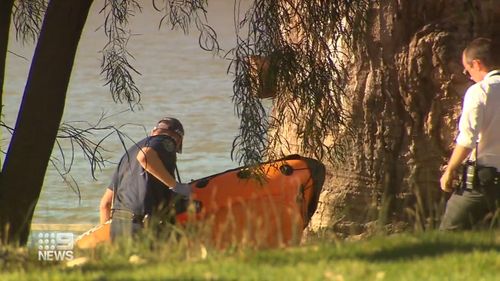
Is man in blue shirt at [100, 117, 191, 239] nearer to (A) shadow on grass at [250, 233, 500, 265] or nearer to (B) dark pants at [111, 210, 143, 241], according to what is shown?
(B) dark pants at [111, 210, 143, 241]

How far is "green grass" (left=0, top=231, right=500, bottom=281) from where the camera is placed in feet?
18.9

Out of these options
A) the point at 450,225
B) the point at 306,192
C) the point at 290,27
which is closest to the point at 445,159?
the point at 306,192

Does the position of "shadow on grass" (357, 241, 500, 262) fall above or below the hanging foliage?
below

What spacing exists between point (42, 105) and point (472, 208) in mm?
3008

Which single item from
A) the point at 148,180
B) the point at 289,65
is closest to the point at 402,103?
the point at 289,65

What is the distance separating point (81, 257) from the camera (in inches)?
270

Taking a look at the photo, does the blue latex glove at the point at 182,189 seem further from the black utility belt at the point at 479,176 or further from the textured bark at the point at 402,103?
the black utility belt at the point at 479,176

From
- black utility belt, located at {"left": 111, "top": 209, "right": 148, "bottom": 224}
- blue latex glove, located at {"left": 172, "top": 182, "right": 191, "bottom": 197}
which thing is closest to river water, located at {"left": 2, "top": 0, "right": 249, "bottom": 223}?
blue latex glove, located at {"left": 172, "top": 182, "right": 191, "bottom": 197}

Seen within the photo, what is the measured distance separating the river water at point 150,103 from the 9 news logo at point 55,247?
16.4 feet

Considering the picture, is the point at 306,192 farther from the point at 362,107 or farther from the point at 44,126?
the point at 44,126

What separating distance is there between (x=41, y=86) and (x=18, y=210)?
2.74 ft

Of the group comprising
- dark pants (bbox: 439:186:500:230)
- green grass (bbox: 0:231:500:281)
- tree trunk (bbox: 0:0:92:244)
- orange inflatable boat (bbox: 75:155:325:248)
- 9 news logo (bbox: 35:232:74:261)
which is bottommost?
green grass (bbox: 0:231:500:281)

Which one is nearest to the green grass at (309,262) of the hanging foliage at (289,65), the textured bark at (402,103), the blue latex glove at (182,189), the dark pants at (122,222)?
the dark pants at (122,222)

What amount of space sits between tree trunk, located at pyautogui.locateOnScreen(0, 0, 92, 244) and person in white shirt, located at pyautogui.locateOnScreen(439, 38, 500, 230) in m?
2.76
